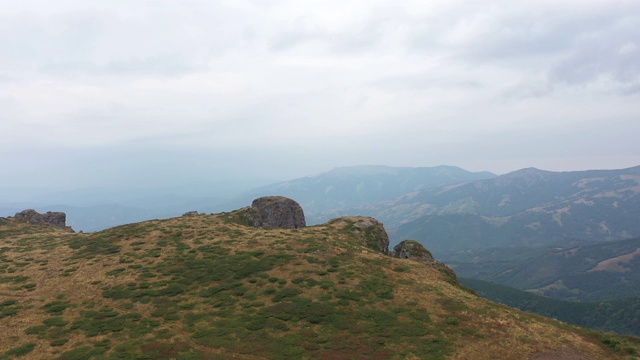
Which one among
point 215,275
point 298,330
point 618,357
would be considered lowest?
point 618,357

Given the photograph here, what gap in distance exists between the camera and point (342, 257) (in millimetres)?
52219

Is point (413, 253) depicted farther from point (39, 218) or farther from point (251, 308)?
point (39, 218)

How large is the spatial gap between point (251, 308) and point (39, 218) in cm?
9614

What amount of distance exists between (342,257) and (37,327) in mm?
37813

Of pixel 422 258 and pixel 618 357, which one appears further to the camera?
pixel 422 258

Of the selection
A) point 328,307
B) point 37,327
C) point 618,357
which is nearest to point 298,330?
point 328,307

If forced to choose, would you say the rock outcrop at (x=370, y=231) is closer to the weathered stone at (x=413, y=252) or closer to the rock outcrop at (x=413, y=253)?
the rock outcrop at (x=413, y=253)

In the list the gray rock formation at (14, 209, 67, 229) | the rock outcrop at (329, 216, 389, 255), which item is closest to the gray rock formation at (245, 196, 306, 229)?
the rock outcrop at (329, 216, 389, 255)

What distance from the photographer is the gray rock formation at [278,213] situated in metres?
88.4

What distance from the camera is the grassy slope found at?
30.6 meters

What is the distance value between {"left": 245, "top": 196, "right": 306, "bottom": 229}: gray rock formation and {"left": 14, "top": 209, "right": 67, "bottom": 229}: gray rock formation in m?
62.9

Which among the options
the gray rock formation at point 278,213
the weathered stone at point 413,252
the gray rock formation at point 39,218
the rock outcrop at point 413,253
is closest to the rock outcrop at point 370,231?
the rock outcrop at point 413,253

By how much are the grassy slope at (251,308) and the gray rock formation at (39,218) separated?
4175 centimetres

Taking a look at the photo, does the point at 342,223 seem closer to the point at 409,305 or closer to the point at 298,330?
the point at 409,305
